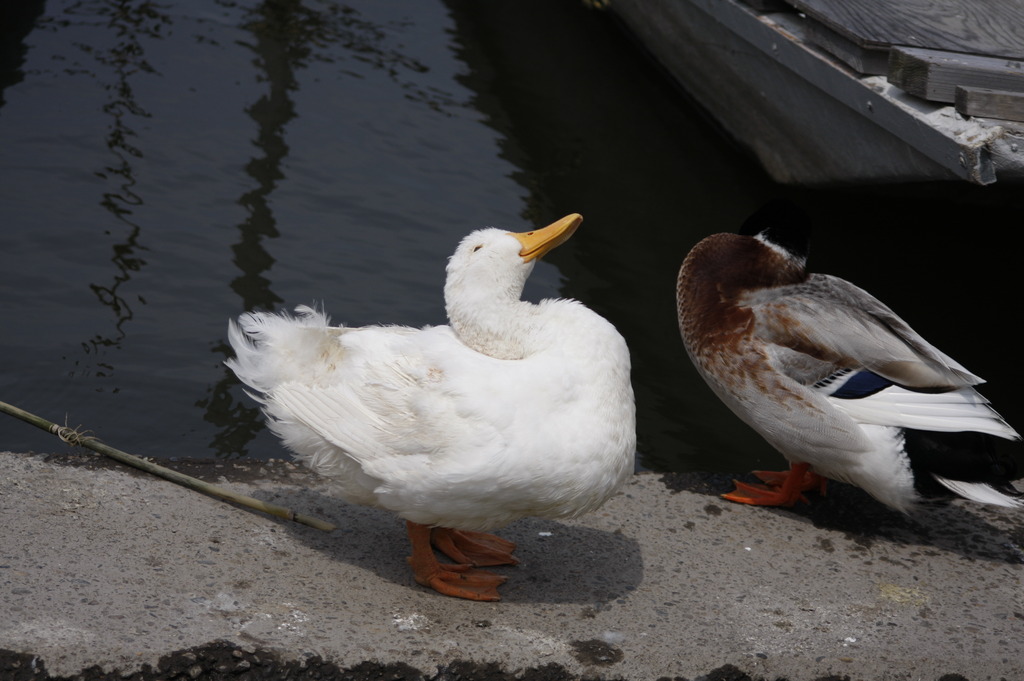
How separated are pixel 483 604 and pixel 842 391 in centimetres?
163

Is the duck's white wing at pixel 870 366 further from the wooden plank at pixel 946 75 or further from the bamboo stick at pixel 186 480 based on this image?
the bamboo stick at pixel 186 480

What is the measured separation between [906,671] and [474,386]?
62.4 inches

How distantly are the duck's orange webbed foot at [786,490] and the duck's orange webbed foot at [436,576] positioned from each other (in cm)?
128

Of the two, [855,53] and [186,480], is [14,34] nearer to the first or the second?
[186,480]

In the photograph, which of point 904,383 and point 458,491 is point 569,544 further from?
point 904,383

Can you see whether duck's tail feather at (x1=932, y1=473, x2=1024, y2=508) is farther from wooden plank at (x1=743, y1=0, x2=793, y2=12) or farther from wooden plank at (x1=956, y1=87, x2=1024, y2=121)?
wooden plank at (x1=743, y1=0, x2=793, y2=12)

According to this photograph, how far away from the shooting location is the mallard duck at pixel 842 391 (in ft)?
12.4

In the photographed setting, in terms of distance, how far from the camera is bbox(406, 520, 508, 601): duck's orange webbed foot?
10.8 feet

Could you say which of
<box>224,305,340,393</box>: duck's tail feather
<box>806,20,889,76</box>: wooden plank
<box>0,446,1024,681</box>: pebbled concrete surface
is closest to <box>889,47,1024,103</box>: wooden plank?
<box>806,20,889,76</box>: wooden plank

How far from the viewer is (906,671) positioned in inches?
124

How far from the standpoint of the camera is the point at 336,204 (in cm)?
677

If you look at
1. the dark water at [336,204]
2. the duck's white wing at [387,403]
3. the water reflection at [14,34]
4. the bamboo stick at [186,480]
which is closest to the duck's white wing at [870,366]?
the dark water at [336,204]

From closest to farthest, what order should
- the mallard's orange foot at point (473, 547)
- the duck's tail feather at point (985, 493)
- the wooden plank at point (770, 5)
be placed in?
the mallard's orange foot at point (473, 547) → the duck's tail feather at point (985, 493) → the wooden plank at point (770, 5)

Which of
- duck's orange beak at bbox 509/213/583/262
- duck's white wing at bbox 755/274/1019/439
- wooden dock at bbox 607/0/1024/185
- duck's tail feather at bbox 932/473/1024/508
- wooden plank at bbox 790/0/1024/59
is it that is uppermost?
wooden plank at bbox 790/0/1024/59
